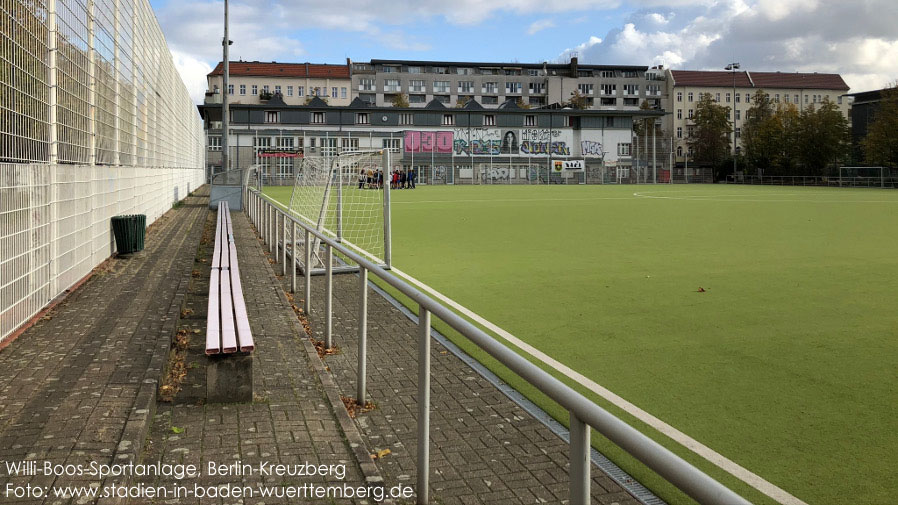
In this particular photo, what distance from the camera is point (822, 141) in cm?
8181

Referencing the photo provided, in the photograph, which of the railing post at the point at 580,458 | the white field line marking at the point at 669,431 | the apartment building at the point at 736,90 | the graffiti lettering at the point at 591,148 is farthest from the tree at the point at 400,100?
the railing post at the point at 580,458

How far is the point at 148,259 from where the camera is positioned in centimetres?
1277

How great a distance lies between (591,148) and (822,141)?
26.2 metres

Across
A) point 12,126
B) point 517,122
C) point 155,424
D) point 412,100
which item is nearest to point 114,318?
point 12,126

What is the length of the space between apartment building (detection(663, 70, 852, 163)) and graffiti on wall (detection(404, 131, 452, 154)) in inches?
2014

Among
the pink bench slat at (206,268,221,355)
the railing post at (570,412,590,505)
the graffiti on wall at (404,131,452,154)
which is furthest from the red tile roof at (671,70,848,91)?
the railing post at (570,412,590,505)

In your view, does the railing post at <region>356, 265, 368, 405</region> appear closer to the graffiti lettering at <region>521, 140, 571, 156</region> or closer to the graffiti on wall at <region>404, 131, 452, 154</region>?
the graffiti on wall at <region>404, 131, 452, 154</region>

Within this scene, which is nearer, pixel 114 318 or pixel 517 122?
pixel 114 318

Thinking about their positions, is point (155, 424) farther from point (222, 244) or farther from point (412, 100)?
point (412, 100)

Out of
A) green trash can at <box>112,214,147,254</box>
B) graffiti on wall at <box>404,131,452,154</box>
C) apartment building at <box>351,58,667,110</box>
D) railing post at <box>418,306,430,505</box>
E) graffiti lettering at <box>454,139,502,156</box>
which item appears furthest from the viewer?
apartment building at <box>351,58,667,110</box>

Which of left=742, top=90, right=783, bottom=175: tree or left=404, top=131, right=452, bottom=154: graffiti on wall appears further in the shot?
left=404, top=131, right=452, bottom=154: graffiti on wall

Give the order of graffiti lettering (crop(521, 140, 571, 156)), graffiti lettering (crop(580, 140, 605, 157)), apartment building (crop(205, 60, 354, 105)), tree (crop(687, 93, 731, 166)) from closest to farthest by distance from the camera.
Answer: graffiti lettering (crop(521, 140, 571, 156)) < graffiti lettering (crop(580, 140, 605, 157)) < tree (crop(687, 93, 731, 166)) < apartment building (crop(205, 60, 354, 105))

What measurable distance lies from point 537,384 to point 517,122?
314ft

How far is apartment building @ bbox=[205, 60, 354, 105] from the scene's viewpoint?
4911 inches
